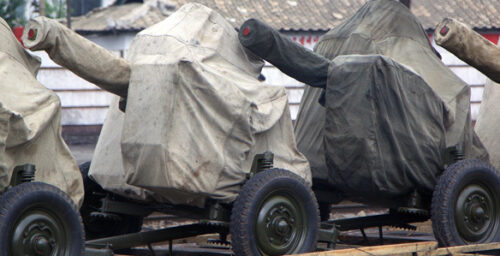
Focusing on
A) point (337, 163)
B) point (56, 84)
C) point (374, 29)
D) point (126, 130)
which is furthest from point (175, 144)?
point (56, 84)

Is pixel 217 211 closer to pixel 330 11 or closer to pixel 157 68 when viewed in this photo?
pixel 157 68

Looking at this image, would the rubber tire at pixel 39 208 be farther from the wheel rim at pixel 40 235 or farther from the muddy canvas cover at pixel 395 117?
the muddy canvas cover at pixel 395 117

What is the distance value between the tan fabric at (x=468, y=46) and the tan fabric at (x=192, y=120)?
1274 millimetres

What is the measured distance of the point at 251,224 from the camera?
20.0 ft

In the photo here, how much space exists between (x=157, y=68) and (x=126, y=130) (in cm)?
47

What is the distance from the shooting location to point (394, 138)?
22.8 ft

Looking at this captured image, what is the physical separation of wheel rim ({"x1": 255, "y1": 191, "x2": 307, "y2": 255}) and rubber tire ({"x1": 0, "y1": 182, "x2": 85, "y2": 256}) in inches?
50.0

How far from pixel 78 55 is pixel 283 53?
5.33 feet

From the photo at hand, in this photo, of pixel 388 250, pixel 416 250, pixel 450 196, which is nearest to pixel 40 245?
pixel 388 250

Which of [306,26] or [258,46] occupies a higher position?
[258,46]

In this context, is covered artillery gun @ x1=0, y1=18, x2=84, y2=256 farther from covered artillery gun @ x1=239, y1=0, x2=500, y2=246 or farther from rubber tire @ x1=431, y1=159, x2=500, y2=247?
rubber tire @ x1=431, y1=159, x2=500, y2=247

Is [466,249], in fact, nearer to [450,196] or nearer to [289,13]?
[450,196]

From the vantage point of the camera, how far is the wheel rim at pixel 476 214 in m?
7.05

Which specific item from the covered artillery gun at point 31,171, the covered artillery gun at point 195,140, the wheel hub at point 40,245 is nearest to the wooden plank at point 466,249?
the covered artillery gun at point 195,140
